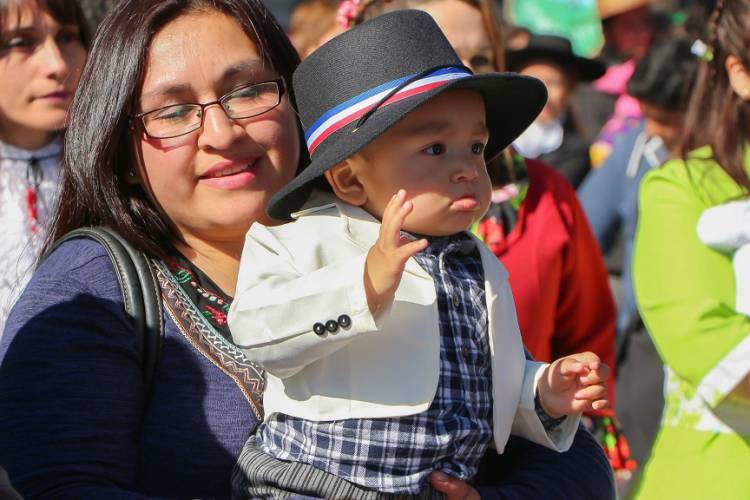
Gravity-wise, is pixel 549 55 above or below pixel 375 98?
below

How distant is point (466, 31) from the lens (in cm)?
402

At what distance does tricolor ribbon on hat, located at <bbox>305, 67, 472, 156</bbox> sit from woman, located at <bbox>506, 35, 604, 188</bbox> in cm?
422

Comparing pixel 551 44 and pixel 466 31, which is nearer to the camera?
pixel 466 31

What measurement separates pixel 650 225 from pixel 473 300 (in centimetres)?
154

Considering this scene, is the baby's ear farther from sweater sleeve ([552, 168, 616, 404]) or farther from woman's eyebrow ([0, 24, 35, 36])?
woman's eyebrow ([0, 24, 35, 36])

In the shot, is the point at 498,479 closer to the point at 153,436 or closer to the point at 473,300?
the point at 473,300

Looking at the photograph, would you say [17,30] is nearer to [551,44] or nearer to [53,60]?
[53,60]

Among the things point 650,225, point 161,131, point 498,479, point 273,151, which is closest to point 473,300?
point 498,479

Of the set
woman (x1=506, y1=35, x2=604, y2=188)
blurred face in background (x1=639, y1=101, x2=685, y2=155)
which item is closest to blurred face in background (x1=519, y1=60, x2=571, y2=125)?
woman (x1=506, y1=35, x2=604, y2=188)

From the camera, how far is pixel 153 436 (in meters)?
2.60

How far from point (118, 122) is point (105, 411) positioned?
72cm

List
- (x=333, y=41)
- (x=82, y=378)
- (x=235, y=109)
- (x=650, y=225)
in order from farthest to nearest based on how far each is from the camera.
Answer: (x=650, y=225) → (x=235, y=109) → (x=333, y=41) → (x=82, y=378)

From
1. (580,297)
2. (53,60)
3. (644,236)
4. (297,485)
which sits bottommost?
(580,297)

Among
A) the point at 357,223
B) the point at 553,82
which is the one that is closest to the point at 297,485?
the point at 357,223
